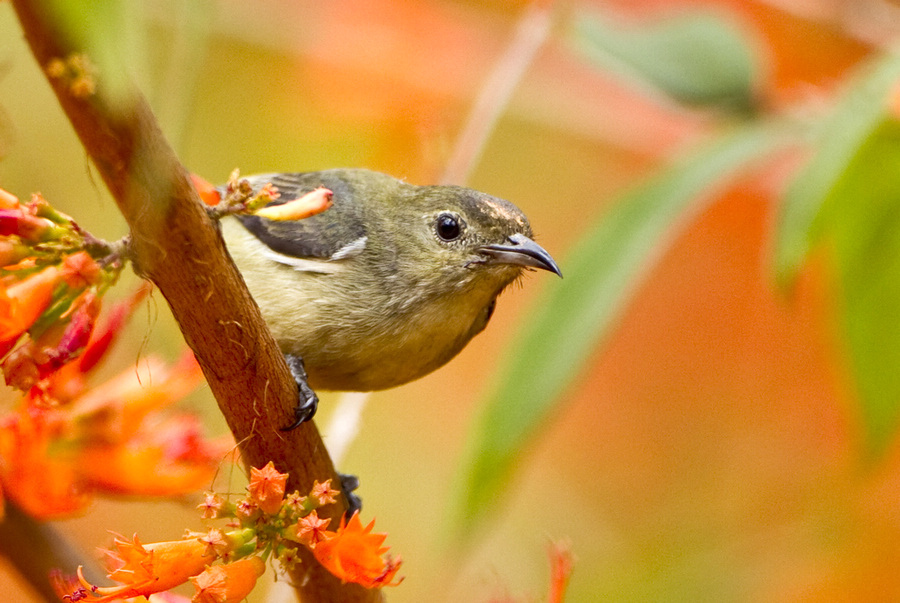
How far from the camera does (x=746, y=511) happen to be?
16.6 ft

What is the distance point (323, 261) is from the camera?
2922 millimetres

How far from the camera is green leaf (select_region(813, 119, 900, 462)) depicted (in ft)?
9.20

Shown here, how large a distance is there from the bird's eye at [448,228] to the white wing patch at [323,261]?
0.24m

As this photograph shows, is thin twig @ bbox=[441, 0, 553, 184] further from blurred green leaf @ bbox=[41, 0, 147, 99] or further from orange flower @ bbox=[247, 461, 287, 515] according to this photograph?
blurred green leaf @ bbox=[41, 0, 147, 99]

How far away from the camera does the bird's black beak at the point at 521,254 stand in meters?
2.73

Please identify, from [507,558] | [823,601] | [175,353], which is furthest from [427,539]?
[175,353]

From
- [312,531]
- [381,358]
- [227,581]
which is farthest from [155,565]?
[381,358]

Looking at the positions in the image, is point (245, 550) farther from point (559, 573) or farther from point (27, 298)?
point (559, 573)

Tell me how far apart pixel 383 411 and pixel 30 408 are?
4.00 metres

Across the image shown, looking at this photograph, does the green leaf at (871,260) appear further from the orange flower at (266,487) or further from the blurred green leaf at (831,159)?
the orange flower at (266,487)

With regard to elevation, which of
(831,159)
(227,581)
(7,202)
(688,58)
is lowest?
(227,581)

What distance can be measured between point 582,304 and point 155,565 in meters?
1.73

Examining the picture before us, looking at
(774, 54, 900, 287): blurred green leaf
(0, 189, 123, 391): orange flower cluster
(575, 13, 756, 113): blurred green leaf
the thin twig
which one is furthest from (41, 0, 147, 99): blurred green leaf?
(575, 13, 756, 113): blurred green leaf

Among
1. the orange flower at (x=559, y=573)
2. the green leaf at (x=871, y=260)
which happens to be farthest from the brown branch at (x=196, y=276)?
the green leaf at (x=871, y=260)
